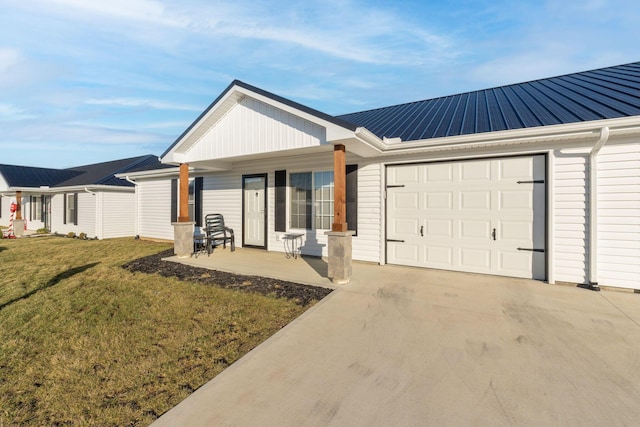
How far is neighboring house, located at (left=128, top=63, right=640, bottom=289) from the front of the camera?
15.8ft

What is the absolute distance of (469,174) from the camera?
5855mm

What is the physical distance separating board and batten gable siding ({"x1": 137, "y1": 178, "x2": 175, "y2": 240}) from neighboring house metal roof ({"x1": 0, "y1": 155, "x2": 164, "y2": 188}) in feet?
8.36

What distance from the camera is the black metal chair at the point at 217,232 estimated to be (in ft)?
27.3

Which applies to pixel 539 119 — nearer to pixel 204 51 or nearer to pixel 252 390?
pixel 252 390

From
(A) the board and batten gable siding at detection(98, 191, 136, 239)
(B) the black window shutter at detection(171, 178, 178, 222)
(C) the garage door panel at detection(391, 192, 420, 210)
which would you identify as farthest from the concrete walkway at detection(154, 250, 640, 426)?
(A) the board and batten gable siding at detection(98, 191, 136, 239)

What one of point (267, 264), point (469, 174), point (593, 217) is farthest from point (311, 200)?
point (593, 217)

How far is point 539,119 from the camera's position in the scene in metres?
5.42

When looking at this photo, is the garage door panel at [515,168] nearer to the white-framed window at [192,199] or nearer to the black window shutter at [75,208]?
the white-framed window at [192,199]

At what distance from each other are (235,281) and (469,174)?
5.26m

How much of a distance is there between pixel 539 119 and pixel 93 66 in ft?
37.4

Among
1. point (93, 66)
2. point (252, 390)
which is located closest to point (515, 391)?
point (252, 390)

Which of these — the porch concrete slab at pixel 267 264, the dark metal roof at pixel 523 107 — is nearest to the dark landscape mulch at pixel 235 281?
the porch concrete slab at pixel 267 264

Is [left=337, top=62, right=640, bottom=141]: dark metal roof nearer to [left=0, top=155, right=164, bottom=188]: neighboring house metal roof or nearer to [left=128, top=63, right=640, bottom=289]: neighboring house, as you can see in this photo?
[left=128, top=63, right=640, bottom=289]: neighboring house

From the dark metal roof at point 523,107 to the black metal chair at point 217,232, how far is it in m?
5.43
